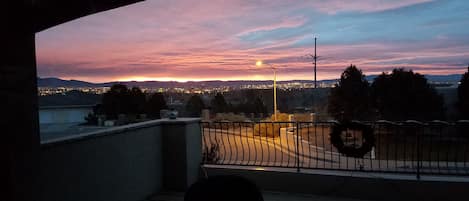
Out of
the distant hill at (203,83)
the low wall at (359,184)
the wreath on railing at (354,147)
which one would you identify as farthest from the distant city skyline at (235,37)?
the wreath on railing at (354,147)

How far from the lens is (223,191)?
1950 millimetres

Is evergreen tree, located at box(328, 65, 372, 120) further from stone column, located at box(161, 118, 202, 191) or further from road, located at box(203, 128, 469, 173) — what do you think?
stone column, located at box(161, 118, 202, 191)

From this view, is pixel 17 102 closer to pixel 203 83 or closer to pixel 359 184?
pixel 359 184

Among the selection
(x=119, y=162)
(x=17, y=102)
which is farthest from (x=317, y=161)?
(x=17, y=102)

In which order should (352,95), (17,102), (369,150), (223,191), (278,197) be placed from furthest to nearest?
(352,95)
(369,150)
(278,197)
(17,102)
(223,191)

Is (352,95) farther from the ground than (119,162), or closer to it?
farther from the ground

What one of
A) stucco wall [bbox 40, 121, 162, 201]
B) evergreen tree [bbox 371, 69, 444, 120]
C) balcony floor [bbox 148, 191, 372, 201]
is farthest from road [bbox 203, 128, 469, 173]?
evergreen tree [bbox 371, 69, 444, 120]

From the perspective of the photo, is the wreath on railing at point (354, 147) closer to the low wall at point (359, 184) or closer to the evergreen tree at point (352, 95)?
the low wall at point (359, 184)

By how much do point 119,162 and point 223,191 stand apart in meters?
2.47

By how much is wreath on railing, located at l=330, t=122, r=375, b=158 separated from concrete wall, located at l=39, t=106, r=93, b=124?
6.97m

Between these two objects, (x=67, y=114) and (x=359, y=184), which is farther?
(x=67, y=114)

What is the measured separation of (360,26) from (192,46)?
194 inches

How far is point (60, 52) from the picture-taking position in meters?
8.41

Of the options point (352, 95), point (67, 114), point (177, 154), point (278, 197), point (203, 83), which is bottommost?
point (278, 197)
